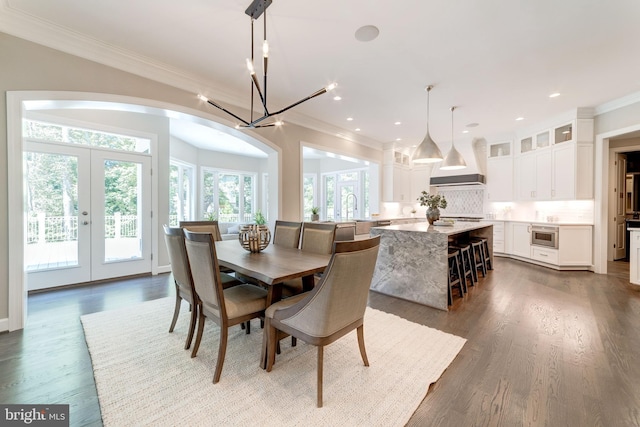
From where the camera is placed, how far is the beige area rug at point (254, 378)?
1.49m

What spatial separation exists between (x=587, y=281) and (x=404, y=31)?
187 inches

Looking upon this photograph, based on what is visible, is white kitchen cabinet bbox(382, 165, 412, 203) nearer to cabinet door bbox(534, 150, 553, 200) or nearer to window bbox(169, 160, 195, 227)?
cabinet door bbox(534, 150, 553, 200)

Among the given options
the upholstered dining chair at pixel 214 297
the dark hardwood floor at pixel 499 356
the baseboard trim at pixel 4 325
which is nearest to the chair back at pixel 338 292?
the upholstered dining chair at pixel 214 297

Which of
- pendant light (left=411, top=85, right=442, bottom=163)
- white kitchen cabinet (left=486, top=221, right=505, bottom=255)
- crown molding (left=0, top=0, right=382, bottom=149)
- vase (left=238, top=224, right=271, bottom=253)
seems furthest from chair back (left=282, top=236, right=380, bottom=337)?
white kitchen cabinet (left=486, top=221, right=505, bottom=255)

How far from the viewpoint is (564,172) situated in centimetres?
490

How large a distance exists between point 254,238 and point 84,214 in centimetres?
322

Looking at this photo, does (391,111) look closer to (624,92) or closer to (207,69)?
(207,69)

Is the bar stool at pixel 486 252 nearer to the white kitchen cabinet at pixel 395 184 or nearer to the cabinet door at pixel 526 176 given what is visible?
the cabinet door at pixel 526 176

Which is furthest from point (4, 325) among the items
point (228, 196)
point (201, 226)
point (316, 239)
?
point (228, 196)

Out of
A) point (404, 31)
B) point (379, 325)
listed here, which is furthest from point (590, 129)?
point (379, 325)

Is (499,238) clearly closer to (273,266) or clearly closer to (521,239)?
(521,239)

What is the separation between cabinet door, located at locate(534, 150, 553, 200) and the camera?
17.0 ft

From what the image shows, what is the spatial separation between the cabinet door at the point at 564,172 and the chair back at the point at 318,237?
5012 mm

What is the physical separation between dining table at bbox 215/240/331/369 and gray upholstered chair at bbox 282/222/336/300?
214 millimetres
